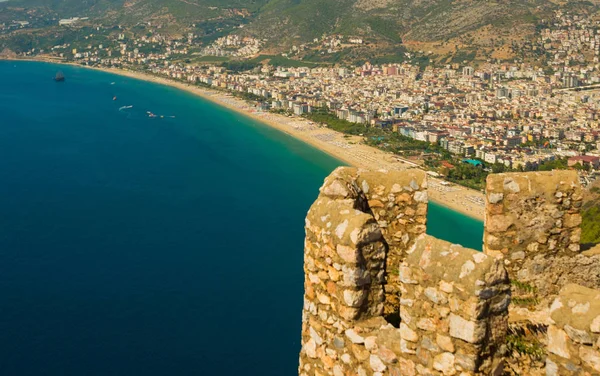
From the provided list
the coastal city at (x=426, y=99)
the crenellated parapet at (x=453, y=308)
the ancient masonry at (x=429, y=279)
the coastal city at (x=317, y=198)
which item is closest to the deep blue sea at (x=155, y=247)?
the coastal city at (x=317, y=198)

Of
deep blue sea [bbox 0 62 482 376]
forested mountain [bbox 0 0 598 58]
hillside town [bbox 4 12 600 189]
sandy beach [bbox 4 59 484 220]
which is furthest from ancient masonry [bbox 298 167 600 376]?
forested mountain [bbox 0 0 598 58]

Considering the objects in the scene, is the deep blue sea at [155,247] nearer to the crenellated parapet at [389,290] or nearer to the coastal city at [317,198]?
the coastal city at [317,198]

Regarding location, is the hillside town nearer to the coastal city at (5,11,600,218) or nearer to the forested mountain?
the coastal city at (5,11,600,218)

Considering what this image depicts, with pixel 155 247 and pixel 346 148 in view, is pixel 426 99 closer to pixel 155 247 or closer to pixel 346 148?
pixel 346 148

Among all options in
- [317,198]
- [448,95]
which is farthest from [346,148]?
[317,198]

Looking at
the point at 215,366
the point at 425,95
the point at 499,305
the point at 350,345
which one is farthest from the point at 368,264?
the point at 425,95

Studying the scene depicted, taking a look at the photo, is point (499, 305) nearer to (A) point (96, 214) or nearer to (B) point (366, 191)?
(B) point (366, 191)
